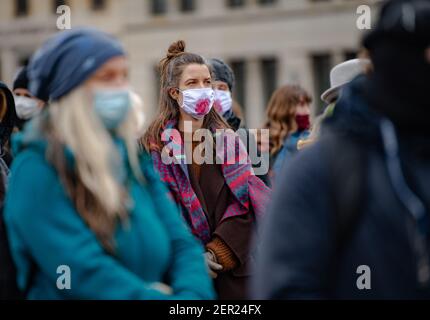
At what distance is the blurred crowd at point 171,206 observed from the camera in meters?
2.84

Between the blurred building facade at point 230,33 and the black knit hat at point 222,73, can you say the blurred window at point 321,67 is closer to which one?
the blurred building facade at point 230,33

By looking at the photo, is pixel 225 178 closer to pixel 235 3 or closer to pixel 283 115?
pixel 283 115

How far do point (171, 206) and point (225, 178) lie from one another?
1725 millimetres

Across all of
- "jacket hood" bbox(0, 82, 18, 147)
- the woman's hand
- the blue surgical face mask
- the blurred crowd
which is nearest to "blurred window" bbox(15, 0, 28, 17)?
"jacket hood" bbox(0, 82, 18, 147)

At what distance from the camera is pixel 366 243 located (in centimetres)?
284

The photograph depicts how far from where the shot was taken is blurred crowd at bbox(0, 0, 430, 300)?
2.84 meters

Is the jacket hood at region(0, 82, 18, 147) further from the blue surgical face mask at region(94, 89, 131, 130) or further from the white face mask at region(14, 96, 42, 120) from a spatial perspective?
the blue surgical face mask at region(94, 89, 131, 130)

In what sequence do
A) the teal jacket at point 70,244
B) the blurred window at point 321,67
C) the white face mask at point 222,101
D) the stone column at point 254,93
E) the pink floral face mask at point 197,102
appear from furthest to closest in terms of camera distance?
the stone column at point 254,93 < the blurred window at point 321,67 < the white face mask at point 222,101 < the pink floral face mask at point 197,102 < the teal jacket at point 70,244

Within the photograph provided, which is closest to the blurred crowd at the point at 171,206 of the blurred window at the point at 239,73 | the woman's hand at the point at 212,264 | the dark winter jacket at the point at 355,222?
the dark winter jacket at the point at 355,222

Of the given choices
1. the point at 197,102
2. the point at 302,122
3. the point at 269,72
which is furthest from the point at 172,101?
the point at 269,72

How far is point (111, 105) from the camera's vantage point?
342 centimetres

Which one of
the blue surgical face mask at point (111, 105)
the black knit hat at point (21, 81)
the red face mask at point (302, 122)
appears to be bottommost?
the blue surgical face mask at point (111, 105)

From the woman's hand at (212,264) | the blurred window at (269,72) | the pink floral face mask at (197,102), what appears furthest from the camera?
the blurred window at (269,72)
